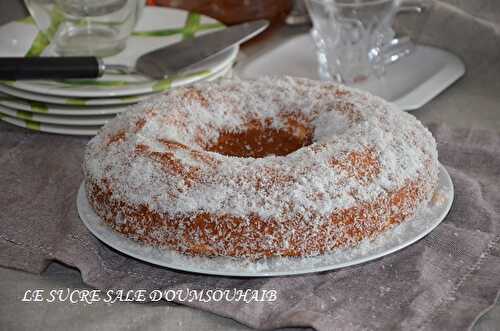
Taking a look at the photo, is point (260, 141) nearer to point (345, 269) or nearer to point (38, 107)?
point (345, 269)

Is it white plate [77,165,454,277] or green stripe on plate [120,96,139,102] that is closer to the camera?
white plate [77,165,454,277]

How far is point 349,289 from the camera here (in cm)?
110

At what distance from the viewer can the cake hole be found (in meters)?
1.36

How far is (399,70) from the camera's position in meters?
1.88

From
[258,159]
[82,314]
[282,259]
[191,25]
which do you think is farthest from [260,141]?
[191,25]

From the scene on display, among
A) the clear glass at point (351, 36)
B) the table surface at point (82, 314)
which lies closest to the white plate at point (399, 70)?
the clear glass at point (351, 36)

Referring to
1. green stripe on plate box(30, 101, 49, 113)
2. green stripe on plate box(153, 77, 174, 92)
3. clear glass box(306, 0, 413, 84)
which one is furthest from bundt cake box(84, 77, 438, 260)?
clear glass box(306, 0, 413, 84)

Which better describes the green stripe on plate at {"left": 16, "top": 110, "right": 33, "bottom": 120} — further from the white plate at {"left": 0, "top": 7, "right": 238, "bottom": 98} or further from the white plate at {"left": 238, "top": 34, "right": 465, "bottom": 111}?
the white plate at {"left": 238, "top": 34, "right": 465, "bottom": 111}

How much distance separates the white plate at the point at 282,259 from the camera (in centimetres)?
108

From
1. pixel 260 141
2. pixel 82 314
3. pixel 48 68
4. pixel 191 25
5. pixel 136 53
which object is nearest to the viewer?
pixel 82 314

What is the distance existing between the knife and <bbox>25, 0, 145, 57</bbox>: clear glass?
14 cm

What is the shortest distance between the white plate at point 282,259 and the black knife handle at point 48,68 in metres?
0.44

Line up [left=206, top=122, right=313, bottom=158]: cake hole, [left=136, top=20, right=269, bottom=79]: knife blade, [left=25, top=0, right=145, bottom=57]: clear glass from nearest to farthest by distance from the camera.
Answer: [left=206, top=122, right=313, bottom=158]: cake hole → [left=136, top=20, right=269, bottom=79]: knife blade → [left=25, top=0, right=145, bottom=57]: clear glass

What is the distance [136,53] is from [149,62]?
0.39 feet
